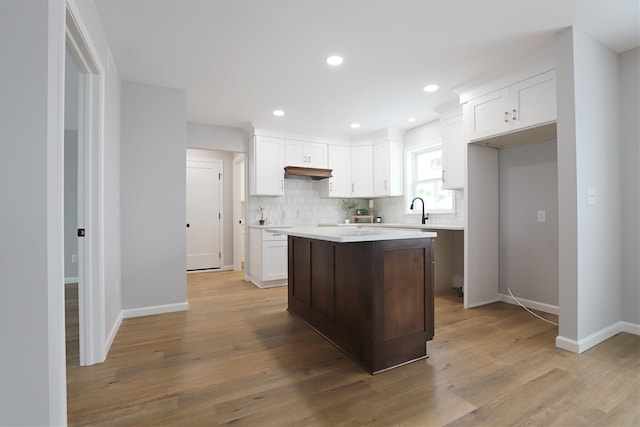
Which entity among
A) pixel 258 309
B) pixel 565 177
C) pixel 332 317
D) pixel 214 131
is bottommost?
pixel 258 309

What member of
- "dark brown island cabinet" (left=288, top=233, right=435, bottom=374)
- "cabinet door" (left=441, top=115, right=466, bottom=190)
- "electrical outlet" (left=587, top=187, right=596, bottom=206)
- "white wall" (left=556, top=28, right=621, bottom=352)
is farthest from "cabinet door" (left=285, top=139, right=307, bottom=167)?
"electrical outlet" (left=587, top=187, right=596, bottom=206)

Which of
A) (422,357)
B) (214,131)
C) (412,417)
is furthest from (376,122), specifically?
(412,417)

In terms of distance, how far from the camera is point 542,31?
2441mm

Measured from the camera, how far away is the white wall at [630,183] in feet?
8.84

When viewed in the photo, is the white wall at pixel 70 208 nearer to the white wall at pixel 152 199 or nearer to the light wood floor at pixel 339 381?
the white wall at pixel 152 199

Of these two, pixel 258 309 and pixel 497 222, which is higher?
pixel 497 222

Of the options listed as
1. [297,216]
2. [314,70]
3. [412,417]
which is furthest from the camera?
[297,216]

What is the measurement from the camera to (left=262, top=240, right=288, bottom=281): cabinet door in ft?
15.2

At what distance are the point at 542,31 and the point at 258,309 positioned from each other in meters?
3.71

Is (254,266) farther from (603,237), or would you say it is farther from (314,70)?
(603,237)

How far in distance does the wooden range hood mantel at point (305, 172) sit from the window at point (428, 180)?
1.38 meters

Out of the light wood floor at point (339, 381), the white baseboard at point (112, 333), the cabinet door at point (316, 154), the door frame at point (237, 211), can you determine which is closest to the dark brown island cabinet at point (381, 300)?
the light wood floor at point (339, 381)

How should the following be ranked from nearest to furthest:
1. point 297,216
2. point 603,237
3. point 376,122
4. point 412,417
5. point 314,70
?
point 412,417
point 603,237
point 314,70
point 376,122
point 297,216

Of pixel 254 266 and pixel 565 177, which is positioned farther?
pixel 254 266
